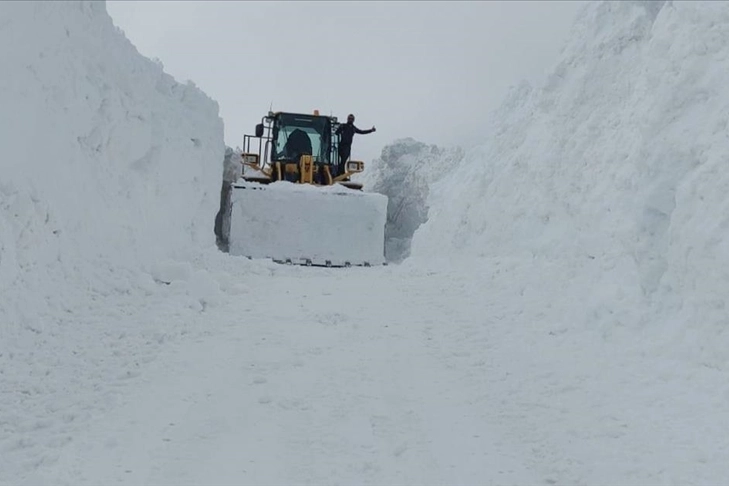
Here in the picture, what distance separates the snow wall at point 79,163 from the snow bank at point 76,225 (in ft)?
0.05

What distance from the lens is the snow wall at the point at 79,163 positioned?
5449 mm

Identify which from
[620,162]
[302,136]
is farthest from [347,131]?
[620,162]

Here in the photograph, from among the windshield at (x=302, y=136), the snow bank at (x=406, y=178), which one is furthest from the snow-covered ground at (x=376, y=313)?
the snow bank at (x=406, y=178)

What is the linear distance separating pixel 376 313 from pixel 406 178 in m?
21.7

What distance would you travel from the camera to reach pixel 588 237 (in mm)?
7273

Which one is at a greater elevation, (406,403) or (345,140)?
(345,140)

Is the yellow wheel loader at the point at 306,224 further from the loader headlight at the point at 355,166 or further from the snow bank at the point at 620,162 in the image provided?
the loader headlight at the point at 355,166

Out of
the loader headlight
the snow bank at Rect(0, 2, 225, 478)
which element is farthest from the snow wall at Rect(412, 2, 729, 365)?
the loader headlight

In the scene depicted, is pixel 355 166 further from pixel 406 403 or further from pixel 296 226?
pixel 406 403

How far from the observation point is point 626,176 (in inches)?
282

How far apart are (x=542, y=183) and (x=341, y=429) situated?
5.91m

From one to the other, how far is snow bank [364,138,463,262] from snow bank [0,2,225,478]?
694 inches

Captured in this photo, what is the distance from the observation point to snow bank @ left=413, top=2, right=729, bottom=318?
527 cm

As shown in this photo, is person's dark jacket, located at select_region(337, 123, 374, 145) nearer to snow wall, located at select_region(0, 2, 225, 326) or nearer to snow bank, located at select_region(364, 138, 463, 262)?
snow wall, located at select_region(0, 2, 225, 326)
